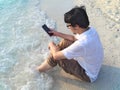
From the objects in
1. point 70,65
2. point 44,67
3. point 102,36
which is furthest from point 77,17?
point 102,36

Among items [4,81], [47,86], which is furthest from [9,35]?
[47,86]

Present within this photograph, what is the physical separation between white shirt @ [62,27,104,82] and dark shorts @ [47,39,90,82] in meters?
0.05

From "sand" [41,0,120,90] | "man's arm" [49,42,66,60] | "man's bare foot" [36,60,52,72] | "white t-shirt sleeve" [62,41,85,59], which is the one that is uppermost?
"white t-shirt sleeve" [62,41,85,59]

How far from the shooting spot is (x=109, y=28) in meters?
3.99

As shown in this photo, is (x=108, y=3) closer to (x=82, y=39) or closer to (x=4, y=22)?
(x=4, y=22)

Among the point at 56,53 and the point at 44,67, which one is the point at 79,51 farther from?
the point at 44,67

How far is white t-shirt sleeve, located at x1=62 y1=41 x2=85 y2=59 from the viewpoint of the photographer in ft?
9.06

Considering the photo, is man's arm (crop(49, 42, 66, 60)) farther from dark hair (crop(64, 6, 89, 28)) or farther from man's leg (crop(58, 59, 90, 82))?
dark hair (crop(64, 6, 89, 28))

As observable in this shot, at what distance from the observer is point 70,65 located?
Result: 121 inches

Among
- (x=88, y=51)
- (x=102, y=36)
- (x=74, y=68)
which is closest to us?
(x=88, y=51)

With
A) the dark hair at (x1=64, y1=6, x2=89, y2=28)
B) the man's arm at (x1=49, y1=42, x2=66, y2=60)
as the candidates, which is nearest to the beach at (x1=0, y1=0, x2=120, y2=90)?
the man's arm at (x1=49, y1=42, x2=66, y2=60)

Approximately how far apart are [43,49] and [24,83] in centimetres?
66

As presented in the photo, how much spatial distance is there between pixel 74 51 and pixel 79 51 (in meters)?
0.05

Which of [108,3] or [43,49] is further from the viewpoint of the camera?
[108,3]
